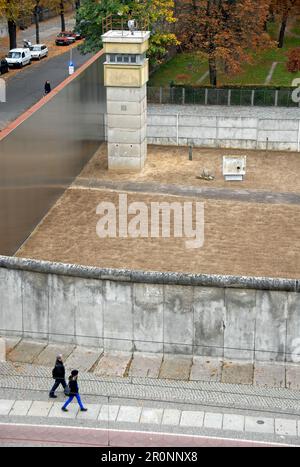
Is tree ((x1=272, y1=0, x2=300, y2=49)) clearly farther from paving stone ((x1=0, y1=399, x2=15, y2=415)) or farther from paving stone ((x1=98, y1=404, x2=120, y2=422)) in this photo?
paving stone ((x1=0, y1=399, x2=15, y2=415))

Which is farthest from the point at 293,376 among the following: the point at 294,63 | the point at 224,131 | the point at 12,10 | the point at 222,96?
the point at 294,63

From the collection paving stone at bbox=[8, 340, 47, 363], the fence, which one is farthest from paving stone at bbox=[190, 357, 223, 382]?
the fence

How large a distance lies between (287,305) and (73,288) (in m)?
6.60

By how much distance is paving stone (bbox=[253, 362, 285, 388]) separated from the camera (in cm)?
2442

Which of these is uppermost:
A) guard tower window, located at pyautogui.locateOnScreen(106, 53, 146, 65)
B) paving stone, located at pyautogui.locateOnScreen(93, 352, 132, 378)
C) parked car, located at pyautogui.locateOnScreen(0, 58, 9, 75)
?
guard tower window, located at pyautogui.locateOnScreen(106, 53, 146, 65)

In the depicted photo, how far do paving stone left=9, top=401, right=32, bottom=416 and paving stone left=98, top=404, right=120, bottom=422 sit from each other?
2.10m

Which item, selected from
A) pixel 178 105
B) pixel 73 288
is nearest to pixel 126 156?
pixel 178 105

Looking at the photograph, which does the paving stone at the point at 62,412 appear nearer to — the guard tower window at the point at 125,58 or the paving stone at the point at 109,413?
the paving stone at the point at 109,413

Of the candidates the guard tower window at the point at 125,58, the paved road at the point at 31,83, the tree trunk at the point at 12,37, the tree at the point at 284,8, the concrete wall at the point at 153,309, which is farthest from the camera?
the tree at the point at 284,8

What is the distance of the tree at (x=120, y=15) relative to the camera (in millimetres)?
56250

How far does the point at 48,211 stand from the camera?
141 ft

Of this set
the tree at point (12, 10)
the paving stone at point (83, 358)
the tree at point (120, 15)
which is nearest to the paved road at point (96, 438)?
the paving stone at point (83, 358)

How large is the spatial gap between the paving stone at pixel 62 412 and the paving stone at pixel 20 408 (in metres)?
0.71
